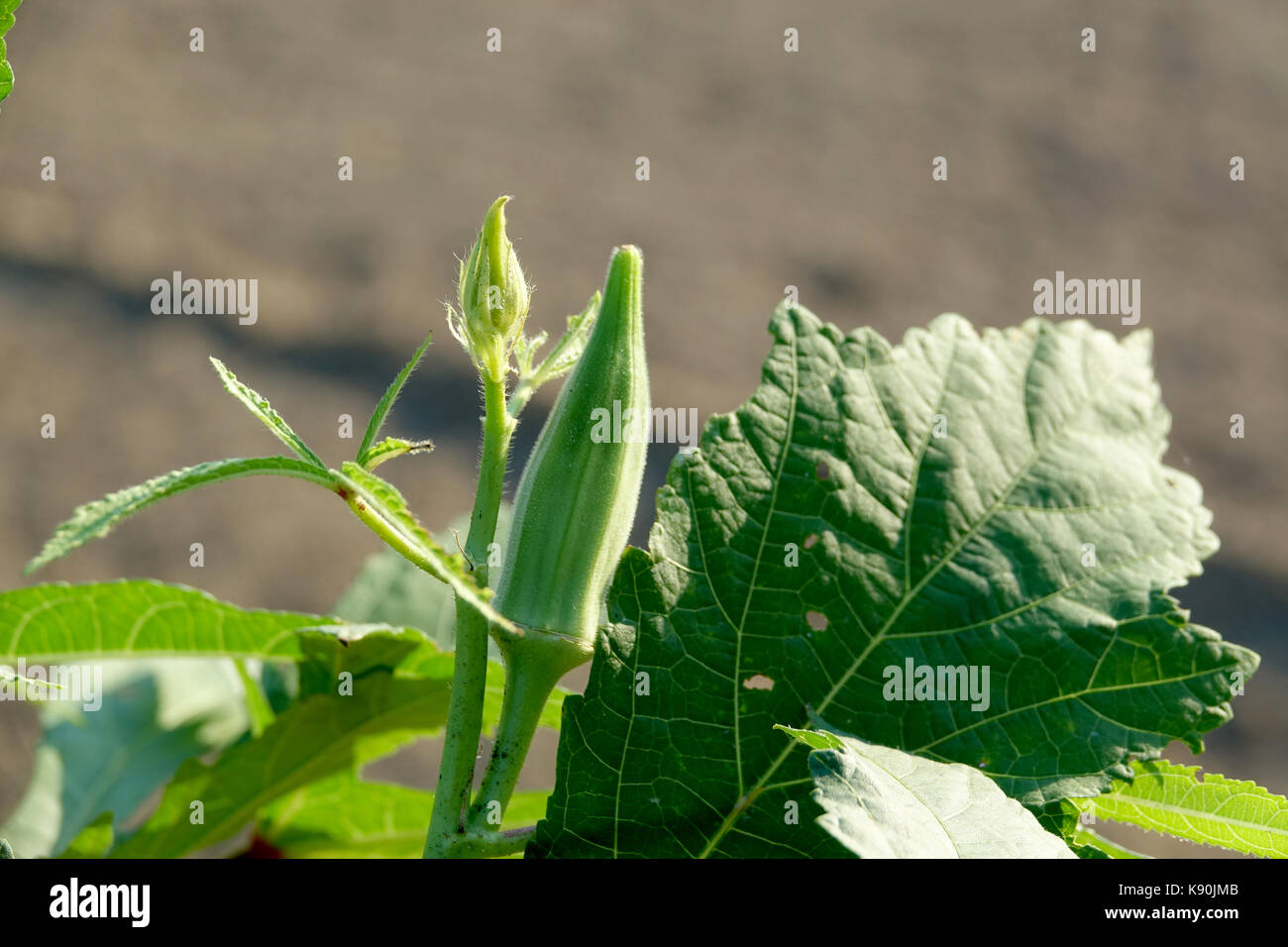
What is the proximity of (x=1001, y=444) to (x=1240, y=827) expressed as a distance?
0.13 meters

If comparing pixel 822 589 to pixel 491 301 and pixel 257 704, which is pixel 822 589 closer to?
pixel 491 301

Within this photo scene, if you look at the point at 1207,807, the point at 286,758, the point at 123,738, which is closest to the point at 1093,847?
the point at 1207,807

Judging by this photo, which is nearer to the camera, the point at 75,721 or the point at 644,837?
the point at 644,837

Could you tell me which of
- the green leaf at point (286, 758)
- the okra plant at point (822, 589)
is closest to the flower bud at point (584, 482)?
the okra plant at point (822, 589)

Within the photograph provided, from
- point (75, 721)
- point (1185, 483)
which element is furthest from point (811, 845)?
point (75, 721)

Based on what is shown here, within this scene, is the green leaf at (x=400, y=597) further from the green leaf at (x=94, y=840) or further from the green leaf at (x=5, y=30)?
the green leaf at (x=5, y=30)

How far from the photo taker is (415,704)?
16.2 inches

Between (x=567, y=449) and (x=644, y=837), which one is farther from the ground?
(x=567, y=449)

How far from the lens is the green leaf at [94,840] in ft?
1.40

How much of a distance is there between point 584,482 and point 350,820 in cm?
23

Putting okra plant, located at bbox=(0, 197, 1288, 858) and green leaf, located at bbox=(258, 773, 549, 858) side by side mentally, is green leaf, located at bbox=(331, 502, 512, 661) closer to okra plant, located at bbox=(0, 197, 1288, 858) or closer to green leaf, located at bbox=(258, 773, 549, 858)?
green leaf, located at bbox=(258, 773, 549, 858)

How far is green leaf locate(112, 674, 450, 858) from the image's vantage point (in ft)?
1.37

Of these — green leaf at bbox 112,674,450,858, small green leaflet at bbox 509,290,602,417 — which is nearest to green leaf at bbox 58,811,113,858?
green leaf at bbox 112,674,450,858
